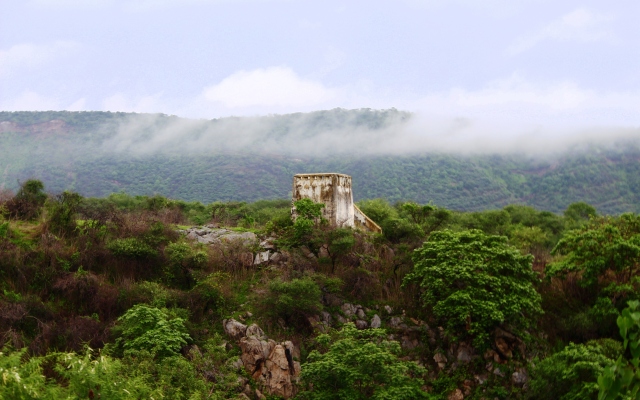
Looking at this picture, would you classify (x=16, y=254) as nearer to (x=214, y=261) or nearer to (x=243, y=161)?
(x=214, y=261)

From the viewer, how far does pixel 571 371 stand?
1473 centimetres

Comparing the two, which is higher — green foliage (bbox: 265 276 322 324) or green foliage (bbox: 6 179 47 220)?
green foliage (bbox: 6 179 47 220)

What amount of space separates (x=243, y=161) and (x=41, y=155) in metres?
35.5

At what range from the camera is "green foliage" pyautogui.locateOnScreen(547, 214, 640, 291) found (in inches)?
725

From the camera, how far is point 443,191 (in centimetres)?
8619

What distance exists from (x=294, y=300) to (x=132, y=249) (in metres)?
6.09

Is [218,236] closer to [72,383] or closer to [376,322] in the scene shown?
[376,322]

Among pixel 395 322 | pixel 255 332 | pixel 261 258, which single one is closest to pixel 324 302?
pixel 395 322

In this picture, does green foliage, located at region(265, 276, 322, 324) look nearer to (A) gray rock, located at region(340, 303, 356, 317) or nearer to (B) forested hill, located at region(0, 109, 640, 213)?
(A) gray rock, located at region(340, 303, 356, 317)

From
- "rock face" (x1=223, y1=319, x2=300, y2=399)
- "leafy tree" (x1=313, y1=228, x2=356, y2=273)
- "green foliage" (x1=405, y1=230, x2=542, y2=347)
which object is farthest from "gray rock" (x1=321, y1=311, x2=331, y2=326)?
"green foliage" (x1=405, y1=230, x2=542, y2=347)

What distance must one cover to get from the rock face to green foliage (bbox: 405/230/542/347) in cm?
486

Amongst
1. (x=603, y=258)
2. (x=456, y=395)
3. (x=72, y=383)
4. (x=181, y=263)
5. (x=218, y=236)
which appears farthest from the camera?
(x=218, y=236)

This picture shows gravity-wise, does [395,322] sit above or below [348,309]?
below

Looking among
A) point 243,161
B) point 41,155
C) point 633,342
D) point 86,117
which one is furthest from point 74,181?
point 633,342
